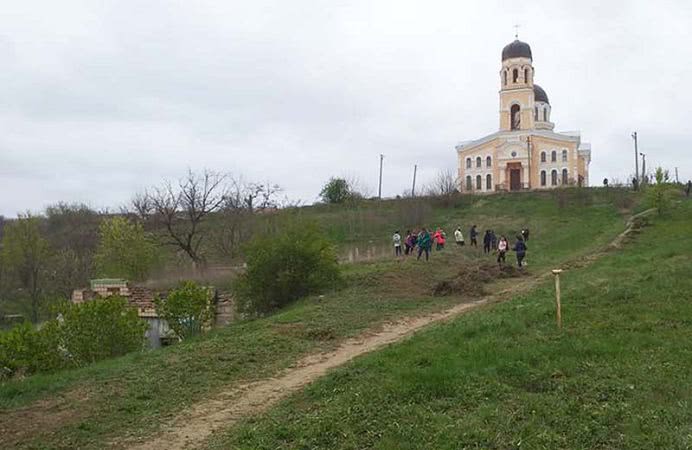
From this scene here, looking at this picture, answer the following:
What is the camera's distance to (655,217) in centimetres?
3403

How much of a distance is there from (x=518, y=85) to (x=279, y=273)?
175ft

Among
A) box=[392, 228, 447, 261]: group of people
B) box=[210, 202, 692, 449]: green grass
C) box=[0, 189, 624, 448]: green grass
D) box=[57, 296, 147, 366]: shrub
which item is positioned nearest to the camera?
box=[210, 202, 692, 449]: green grass

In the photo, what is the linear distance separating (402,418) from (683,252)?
1660 centimetres

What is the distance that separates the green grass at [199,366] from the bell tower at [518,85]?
153 feet

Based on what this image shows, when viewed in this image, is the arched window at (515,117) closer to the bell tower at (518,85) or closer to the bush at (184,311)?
the bell tower at (518,85)

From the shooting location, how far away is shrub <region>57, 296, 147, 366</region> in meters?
12.4

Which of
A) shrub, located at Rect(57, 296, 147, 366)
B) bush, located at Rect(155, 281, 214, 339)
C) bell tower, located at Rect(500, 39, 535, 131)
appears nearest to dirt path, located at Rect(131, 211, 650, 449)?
shrub, located at Rect(57, 296, 147, 366)

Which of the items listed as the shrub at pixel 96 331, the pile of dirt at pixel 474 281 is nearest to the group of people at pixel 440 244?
the pile of dirt at pixel 474 281

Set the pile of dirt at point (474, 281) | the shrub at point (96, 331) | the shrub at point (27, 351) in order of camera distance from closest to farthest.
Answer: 1. the shrub at point (27, 351)
2. the shrub at point (96, 331)
3. the pile of dirt at point (474, 281)

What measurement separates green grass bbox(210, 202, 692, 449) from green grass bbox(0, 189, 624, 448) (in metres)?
1.51

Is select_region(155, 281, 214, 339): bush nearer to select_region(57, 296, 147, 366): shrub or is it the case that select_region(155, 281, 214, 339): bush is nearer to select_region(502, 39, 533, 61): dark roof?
select_region(57, 296, 147, 366): shrub

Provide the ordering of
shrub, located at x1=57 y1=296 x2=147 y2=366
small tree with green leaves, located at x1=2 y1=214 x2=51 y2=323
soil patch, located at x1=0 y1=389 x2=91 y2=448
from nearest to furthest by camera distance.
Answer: soil patch, located at x1=0 y1=389 x2=91 y2=448 → shrub, located at x1=57 y1=296 x2=147 y2=366 → small tree with green leaves, located at x1=2 y1=214 x2=51 y2=323

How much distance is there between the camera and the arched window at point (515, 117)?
220 feet

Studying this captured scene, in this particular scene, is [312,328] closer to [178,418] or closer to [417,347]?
[417,347]
